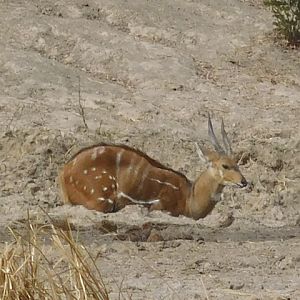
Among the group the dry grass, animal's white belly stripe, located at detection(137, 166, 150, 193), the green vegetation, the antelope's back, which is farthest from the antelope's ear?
the dry grass

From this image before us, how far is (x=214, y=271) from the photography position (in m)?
6.01

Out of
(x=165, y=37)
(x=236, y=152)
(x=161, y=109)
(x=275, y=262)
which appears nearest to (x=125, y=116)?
(x=161, y=109)

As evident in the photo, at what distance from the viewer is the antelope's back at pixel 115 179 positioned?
795 cm

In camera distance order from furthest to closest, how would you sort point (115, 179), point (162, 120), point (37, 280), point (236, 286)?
point (162, 120)
point (115, 179)
point (236, 286)
point (37, 280)

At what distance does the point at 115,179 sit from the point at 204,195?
69 cm

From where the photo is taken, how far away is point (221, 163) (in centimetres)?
834

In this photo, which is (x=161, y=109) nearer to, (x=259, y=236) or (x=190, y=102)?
(x=190, y=102)

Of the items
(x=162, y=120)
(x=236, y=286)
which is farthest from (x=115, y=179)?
(x=236, y=286)

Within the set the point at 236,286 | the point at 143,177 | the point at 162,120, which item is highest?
the point at 236,286

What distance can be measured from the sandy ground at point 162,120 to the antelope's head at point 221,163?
0.19 m

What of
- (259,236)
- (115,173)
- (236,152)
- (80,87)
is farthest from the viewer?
(80,87)

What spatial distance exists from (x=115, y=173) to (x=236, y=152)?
48.3 inches

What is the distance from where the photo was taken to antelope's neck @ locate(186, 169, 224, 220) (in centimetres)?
828

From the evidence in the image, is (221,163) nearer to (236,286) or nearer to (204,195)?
(204,195)
